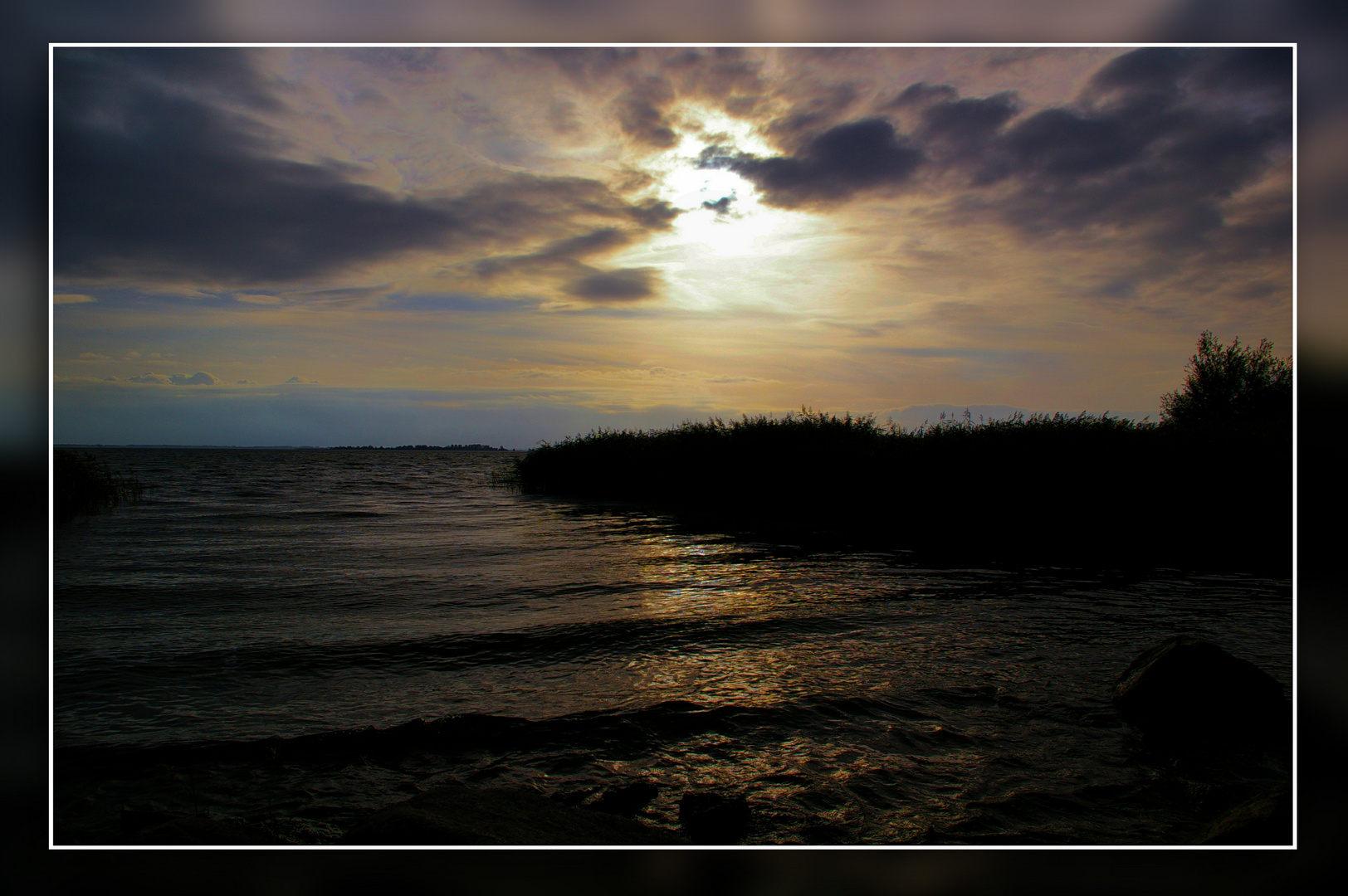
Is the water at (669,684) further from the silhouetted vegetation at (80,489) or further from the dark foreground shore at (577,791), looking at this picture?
the silhouetted vegetation at (80,489)

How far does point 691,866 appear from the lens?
2.18m

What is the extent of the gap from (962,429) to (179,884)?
23.9m

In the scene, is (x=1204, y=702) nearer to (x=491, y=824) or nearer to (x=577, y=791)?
(x=577, y=791)

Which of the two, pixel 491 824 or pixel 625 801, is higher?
pixel 491 824

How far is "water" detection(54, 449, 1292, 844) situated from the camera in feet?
13.9

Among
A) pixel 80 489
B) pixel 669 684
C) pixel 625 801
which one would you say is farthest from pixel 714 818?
pixel 80 489

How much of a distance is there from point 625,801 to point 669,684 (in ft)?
7.57

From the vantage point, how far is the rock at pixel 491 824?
3.12 metres

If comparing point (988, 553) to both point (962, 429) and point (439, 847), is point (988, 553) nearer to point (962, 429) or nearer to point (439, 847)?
point (962, 429)

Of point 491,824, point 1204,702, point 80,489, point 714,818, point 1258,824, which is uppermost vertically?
point 80,489

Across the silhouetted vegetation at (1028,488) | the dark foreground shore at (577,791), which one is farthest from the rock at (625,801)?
the silhouetted vegetation at (1028,488)

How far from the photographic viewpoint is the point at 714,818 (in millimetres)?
3861
